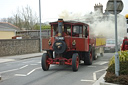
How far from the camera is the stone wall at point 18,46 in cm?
2520

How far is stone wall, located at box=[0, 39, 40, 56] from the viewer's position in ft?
82.7

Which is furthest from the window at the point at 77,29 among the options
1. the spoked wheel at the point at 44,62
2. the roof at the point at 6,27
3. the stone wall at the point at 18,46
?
the roof at the point at 6,27

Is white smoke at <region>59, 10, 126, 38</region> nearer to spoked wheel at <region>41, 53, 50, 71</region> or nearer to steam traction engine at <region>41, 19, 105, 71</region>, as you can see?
steam traction engine at <region>41, 19, 105, 71</region>

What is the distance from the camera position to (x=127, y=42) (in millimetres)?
13789

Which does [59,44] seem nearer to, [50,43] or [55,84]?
[50,43]

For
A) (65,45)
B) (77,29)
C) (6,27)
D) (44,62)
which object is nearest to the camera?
(65,45)

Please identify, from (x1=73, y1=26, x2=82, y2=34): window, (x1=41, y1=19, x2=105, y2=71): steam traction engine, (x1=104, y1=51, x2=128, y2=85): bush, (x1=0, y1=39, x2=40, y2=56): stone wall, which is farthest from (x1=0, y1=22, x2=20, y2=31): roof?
(x1=104, y1=51, x2=128, y2=85): bush

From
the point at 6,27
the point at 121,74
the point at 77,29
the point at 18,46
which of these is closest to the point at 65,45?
the point at 77,29

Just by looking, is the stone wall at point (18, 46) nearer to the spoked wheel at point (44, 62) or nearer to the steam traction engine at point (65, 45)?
the steam traction engine at point (65, 45)

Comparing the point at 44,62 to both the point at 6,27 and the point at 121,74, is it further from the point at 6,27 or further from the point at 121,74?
the point at 6,27

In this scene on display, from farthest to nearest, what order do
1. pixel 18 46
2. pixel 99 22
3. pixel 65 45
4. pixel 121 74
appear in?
pixel 18 46
pixel 99 22
pixel 65 45
pixel 121 74

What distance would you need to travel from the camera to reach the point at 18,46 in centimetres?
2800

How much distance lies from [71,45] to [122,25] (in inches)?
450

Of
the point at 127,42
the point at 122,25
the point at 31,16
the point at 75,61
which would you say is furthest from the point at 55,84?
the point at 31,16
